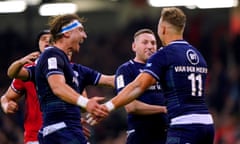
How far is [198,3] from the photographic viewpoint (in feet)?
79.4

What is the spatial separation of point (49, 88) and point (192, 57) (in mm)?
1513

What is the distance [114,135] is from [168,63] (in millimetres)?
11159

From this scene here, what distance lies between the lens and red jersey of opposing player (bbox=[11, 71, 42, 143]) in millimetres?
11492

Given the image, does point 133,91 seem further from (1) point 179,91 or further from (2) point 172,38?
→ (2) point 172,38

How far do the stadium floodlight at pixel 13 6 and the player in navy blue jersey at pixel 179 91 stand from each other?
1413 cm

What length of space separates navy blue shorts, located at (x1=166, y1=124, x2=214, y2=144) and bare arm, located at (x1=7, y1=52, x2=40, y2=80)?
5.83 feet

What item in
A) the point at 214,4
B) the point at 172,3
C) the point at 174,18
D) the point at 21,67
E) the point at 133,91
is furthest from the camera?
the point at 214,4

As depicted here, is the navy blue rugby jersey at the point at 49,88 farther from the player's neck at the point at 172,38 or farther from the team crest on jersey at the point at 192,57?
the team crest on jersey at the point at 192,57

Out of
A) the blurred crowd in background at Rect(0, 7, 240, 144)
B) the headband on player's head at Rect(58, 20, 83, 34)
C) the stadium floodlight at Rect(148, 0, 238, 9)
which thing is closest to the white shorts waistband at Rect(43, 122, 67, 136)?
the headband on player's head at Rect(58, 20, 83, 34)

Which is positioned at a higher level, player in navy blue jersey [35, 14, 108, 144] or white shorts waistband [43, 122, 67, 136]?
player in navy blue jersey [35, 14, 108, 144]

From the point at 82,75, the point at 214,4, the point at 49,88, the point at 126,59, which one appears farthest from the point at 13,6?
the point at 49,88

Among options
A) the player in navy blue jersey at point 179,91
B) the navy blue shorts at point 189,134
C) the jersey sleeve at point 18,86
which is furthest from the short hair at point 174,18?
the jersey sleeve at point 18,86

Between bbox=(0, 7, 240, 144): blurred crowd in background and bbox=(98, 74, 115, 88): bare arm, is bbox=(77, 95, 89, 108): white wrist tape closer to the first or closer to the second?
bbox=(98, 74, 115, 88): bare arm

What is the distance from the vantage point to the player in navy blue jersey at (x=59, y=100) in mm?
9875
